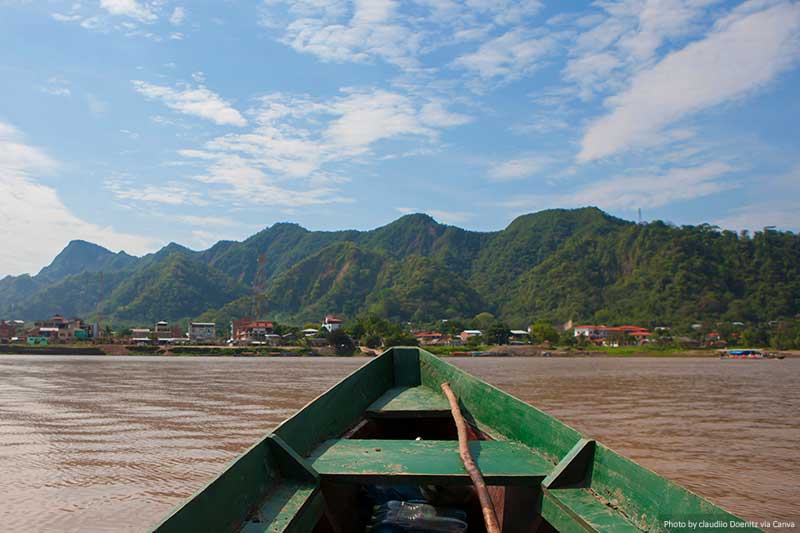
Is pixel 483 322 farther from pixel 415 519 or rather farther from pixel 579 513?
pixel 579 513

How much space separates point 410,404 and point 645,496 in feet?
8.56

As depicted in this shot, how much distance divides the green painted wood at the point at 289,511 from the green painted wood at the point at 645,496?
4.19 feet

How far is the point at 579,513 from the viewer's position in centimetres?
236

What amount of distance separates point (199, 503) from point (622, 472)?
1.75 meters

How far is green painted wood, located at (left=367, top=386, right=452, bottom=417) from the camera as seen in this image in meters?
4.53

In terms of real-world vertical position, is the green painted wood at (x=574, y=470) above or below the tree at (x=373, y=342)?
above

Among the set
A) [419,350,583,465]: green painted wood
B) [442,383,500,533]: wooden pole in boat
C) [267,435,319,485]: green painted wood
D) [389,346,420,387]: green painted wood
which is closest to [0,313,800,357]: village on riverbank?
[389,346,420,387]: green painted wood

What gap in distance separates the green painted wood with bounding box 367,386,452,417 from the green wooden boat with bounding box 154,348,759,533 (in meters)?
0.22

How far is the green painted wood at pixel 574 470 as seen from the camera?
2.68m

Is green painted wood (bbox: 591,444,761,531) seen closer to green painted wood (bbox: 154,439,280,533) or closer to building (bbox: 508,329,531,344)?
green painted wood (bbox: 154,439,280,533)

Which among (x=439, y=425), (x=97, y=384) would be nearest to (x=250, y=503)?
(x=439, y=425)

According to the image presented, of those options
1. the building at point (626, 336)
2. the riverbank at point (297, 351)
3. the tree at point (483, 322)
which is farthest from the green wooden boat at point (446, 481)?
the tree at point (483, 322)

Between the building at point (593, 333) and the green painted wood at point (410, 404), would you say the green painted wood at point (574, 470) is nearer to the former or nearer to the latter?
the green painted wood at point (410, 404)

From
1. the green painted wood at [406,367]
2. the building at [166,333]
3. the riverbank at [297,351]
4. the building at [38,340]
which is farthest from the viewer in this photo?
the building at [166,333]
